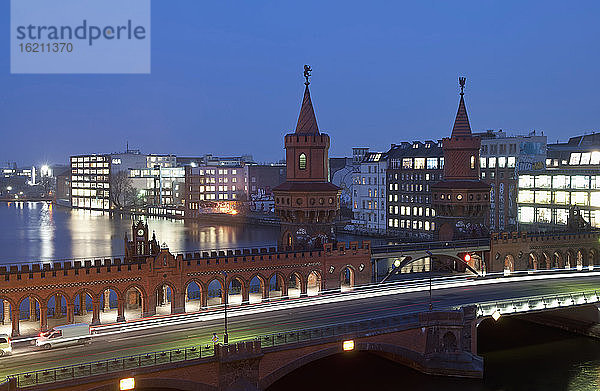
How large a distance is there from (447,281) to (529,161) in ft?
213

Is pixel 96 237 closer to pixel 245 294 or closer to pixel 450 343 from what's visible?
pixel 245 294

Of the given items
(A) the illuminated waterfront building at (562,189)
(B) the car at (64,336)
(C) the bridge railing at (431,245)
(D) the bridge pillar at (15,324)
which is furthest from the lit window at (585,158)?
(D) the bridge pillar at (15,324)

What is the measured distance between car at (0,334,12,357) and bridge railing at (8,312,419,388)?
18.9 feet

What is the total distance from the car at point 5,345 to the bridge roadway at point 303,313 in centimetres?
53

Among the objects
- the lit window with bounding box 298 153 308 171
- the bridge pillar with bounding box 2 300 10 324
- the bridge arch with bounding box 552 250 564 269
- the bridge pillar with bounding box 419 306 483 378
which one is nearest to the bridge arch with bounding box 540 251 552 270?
the bridge arch with bounding box 552 250 564 269

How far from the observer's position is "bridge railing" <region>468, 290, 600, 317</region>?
55094 millimetres

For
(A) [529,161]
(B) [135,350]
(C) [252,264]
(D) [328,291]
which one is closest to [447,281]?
(D) [328,291]

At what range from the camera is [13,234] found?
159875mm

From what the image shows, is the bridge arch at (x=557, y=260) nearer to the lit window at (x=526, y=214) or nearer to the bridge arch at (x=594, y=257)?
the bridge arch at (x=594, y=257)

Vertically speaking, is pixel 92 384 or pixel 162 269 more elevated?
pixel 162 269

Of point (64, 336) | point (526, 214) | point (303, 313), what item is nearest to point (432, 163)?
point (526, 214)

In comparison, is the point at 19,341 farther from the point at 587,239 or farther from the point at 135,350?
the point at 587,239

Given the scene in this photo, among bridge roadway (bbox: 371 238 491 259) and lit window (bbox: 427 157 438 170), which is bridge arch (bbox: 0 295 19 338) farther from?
lit window (bbox: 427 157 438 170)

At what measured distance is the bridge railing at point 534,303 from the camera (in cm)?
5509
